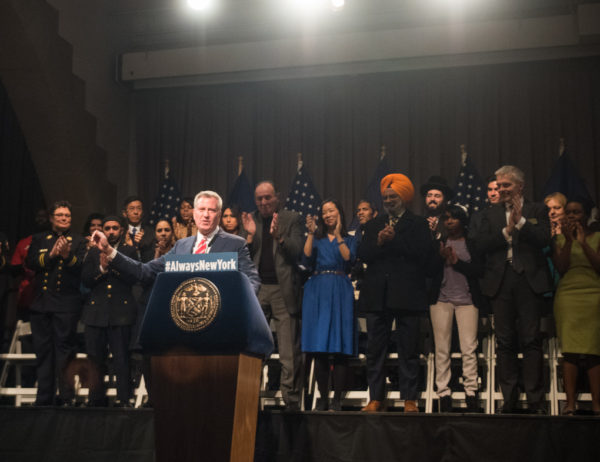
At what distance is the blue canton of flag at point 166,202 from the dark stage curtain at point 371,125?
0.40 ft

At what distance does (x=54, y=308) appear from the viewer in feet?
16.7

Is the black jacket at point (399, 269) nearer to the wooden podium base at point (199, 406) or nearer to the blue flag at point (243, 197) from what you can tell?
the wooden podium base at point (199, 406)

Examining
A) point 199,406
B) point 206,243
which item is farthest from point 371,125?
point 199,406

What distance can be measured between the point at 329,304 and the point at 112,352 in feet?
5.10

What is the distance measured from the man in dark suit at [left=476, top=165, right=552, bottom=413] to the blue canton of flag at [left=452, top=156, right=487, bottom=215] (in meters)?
3.22

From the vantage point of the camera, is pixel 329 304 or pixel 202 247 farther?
pixel 329 304

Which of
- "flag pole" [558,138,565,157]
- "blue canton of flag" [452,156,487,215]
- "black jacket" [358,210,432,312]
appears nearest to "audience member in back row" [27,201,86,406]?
"black jacket" [358,210,432,312]

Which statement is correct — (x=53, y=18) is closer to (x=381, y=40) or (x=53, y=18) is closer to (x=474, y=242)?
(x=381, y=40)

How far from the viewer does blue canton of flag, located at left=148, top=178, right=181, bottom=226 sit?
8469 millimetres

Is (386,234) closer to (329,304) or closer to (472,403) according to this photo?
(329,304)

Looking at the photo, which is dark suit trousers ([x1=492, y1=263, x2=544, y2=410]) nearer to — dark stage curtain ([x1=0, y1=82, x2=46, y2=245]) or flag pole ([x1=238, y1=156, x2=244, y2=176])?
flag pole ([x1=238, y1=156, x2=244, y2=176])

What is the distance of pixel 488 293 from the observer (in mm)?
4383

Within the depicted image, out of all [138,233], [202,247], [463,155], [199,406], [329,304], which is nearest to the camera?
[199,406]

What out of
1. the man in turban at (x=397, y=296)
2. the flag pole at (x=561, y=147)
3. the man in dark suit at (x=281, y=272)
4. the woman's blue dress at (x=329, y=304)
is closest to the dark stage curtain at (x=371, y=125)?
the flag pole at (x=561, y=147)
